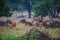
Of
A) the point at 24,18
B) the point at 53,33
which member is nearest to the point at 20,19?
the point at 24,18

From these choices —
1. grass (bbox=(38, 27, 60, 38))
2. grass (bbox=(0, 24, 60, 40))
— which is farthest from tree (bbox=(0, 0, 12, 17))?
grass (bbox=(38, 27, 60, 38))

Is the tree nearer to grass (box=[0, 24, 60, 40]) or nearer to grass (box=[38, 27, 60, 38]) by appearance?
grass (box=[0, 24, 60, 40])

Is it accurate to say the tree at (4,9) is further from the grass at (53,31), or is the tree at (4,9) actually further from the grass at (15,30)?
the grass at (53,31)

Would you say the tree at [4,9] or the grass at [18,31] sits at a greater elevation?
the tree at [4,9]

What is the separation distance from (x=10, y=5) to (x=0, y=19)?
298 millimetres

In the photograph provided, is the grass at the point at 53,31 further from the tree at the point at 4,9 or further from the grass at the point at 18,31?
the tree at the point at 4,9

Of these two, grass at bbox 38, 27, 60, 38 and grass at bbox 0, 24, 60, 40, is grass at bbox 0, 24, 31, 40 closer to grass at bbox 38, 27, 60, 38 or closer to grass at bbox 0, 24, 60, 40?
grass at bbox 0, 24, 60, 40

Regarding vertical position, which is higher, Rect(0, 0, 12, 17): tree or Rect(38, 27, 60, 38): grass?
Rect(0, 0, 12, 17): tree

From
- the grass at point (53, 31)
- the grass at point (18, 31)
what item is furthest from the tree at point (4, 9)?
the grass at point (53, 31)

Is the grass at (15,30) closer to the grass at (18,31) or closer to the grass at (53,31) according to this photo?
the grass at (18,31)

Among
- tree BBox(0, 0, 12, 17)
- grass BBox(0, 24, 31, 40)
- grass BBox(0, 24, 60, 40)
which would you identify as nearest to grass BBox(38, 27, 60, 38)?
grass BBox(0, 24, 60, 40)

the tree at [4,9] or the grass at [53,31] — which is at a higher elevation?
the tree at [4,9]

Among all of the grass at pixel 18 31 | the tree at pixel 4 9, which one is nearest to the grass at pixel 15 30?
the grass at pixel 18 31

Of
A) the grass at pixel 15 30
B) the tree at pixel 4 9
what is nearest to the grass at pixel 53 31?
the grass at pixel 15 30
